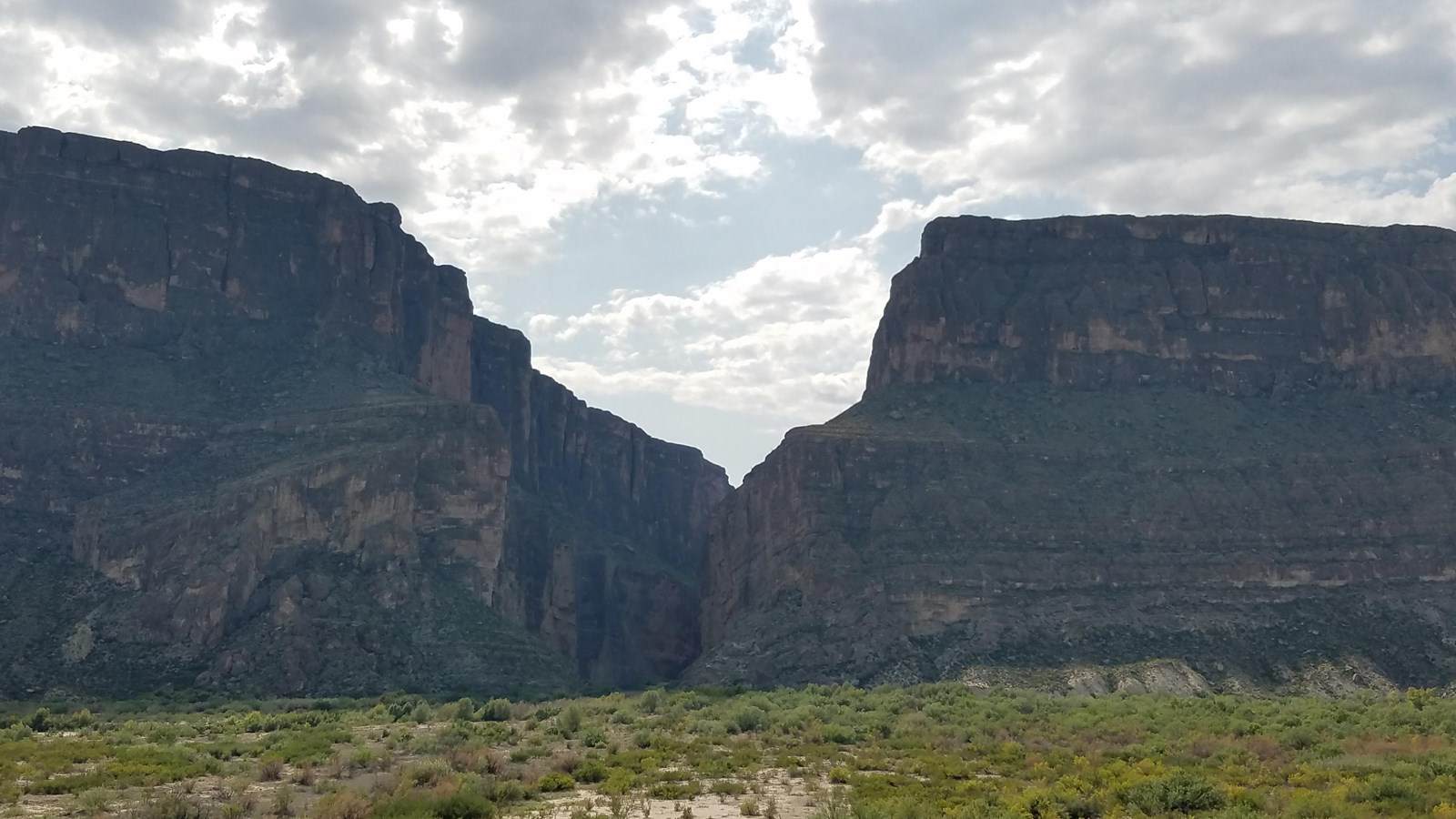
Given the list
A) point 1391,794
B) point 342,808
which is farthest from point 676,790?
point 1391,794

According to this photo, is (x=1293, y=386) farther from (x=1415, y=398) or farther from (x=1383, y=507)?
(x=1383, y=507)

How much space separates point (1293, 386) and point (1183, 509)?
2220cm

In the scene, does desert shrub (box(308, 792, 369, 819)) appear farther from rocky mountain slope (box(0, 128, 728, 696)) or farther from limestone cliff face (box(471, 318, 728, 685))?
limestone cliff face (box(471, 318, 728, 685))

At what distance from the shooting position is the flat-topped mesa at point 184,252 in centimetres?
9794

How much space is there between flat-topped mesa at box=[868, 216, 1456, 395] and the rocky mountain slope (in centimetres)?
3752

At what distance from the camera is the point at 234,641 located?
7388cm

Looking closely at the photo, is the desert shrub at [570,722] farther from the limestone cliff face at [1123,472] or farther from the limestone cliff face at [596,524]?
the limestone cliff face at [596,524]

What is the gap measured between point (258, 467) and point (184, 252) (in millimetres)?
27792

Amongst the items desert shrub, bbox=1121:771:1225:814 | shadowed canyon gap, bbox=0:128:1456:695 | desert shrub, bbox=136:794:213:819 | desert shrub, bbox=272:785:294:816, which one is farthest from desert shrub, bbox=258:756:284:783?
shadowed canyon gap, bbox=0:128:1456:695

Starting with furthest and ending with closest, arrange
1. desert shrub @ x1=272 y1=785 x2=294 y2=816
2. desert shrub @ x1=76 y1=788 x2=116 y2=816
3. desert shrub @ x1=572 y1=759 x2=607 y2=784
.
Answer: desert shrub @ x1=572 y1=759 x2=607 y2=784, desert shrub @ x1=76 y1=788 x2=116 y2=816, desert shrub @ x1=272 y1=785 x2=294 y2=816

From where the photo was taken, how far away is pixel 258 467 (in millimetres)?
84625

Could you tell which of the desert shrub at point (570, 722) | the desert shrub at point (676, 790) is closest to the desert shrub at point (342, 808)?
the desert shrub at point (676, 790)

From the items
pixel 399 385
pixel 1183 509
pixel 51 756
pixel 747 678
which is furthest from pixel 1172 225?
pixel 51 756

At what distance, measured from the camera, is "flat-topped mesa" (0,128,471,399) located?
97938 millimetres
